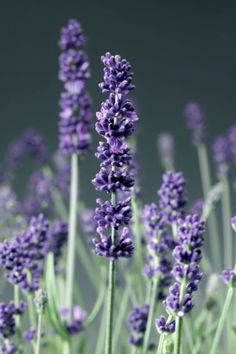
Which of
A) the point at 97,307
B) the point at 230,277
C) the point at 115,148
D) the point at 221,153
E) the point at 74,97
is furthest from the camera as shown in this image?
the point at 221,153

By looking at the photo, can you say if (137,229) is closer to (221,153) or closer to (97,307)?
(97,307)

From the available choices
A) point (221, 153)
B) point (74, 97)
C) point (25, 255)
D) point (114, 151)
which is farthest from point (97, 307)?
point (221, 153)

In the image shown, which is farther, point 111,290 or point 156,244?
point 156,244

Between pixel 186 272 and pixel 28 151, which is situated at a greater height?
pixel 28 151

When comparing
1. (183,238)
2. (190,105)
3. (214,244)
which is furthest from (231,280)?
(190,105)

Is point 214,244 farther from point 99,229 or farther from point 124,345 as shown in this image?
point 99,229
